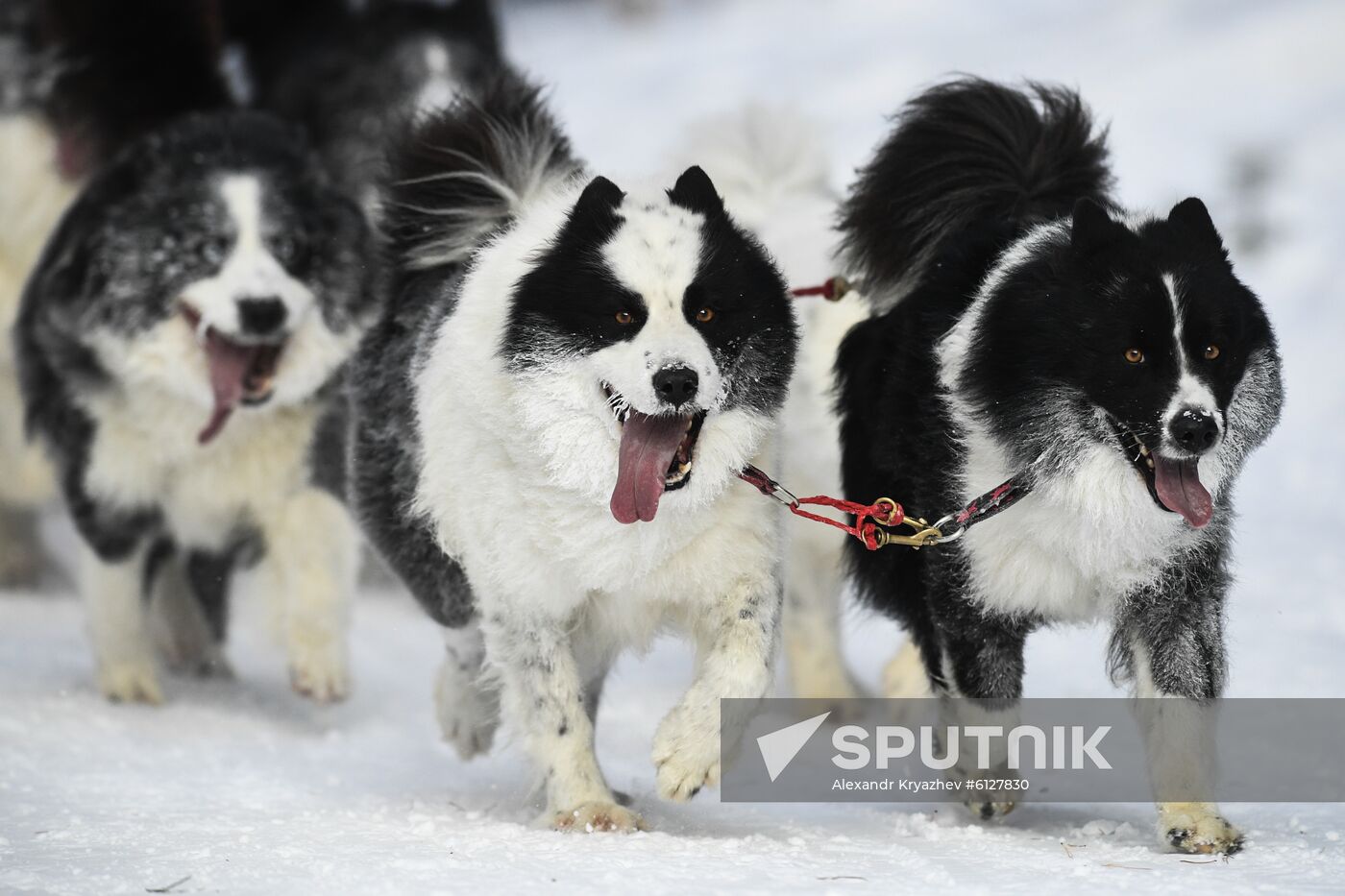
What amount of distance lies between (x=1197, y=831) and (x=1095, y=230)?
A: 1.40 metres

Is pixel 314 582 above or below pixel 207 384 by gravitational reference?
below

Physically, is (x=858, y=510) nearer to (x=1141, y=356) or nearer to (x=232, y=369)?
(x=1141, y=356)

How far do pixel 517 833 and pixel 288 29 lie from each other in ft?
22.5

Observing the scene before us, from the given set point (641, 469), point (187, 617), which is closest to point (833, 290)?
point (641, 469)

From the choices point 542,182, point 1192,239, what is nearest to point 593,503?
point 542,182

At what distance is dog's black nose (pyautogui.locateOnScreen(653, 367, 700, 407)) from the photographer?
4043mm

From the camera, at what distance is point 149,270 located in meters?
6.48

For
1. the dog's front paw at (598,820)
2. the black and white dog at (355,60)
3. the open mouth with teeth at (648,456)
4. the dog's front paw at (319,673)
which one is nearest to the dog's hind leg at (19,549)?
the black and white dog at (355,60)

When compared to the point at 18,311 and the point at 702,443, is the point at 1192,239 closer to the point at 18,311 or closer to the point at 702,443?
the point at 702,443

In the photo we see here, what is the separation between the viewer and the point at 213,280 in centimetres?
640

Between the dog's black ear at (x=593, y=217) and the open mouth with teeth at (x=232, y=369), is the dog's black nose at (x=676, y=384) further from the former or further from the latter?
the open mouth with teeth at (x=232, y=369)

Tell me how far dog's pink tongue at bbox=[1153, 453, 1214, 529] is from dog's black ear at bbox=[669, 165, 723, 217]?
1.27 meters

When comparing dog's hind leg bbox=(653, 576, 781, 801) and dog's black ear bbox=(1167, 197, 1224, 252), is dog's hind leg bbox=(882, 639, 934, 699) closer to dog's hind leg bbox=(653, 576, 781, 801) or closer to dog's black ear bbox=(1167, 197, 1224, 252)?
dog's hind leg bbox=(653, 576, 781, 801)

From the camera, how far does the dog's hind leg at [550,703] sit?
4438 mm
